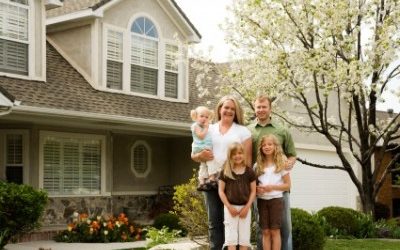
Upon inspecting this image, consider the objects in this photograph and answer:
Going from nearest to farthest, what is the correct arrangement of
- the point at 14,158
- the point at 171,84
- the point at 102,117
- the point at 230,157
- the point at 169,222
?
the point at 230,157
the point at 102,117
the point at 14,158
the point at 169,222
the point at 171,84

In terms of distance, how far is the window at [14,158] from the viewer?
14109mm

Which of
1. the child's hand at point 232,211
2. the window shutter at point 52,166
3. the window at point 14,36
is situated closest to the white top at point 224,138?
the child's hand at point 232,211

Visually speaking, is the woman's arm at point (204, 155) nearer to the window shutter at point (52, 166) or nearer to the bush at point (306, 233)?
the bush at point (306, 233)

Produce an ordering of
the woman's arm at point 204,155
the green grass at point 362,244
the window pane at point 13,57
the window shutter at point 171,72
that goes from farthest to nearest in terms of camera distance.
Answer: the window shutter at point 171,72 → the window pane at point 13,57 → the green grass at point 362,244 → the woman's arm at point 204,155

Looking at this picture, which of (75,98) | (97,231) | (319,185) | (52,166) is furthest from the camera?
(319,185)

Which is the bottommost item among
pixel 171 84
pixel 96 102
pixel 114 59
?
pixel 96 102

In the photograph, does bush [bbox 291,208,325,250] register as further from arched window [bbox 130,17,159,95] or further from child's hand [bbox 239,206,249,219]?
arched window [bbox 130,17,159,95]

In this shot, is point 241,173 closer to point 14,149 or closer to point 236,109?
point 236,109

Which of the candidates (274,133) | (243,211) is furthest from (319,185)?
(243,211)

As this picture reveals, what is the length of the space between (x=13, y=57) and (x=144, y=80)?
3683 millimetres

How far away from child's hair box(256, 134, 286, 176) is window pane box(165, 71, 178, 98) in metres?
10.3

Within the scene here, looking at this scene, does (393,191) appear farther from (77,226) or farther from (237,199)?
(237,199)

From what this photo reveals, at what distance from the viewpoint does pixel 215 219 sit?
6.89 metres

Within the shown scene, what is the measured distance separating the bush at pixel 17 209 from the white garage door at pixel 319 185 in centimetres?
1056
